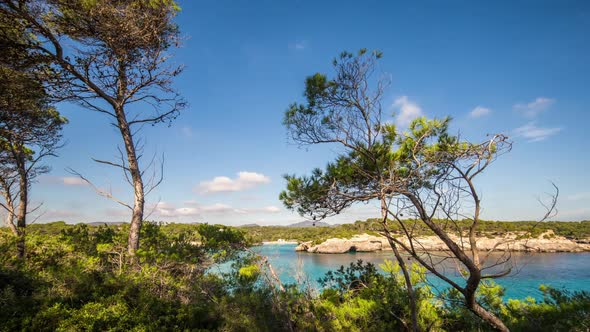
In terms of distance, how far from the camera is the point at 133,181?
511 cm

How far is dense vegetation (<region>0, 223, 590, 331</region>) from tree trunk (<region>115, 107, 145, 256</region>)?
0.28 m

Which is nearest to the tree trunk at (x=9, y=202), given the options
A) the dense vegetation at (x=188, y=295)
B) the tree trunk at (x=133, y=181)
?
the dense vegetation at (x=188, y=295)

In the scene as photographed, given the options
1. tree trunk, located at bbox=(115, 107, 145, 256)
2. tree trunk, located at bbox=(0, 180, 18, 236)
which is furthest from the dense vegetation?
tree trunk, located at bbox=(0, 180, 18, 236)

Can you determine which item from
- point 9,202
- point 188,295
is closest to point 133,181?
point 188,295

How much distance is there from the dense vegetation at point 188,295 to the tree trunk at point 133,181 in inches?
11.1

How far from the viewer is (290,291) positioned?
18.4ft

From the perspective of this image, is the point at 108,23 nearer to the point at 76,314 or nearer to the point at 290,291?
the point at 76,314

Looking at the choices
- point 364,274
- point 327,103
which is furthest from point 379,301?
point 327,103

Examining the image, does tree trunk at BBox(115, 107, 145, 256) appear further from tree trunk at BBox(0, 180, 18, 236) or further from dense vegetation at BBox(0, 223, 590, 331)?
tree trunk at BBox(0, 180, 18, 236)

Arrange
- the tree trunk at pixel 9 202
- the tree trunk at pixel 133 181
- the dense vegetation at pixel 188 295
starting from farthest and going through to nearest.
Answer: the tree trunk at pixel 9 202
the tree trunk at pixel 133 181
the dense vegetation at pixel 188 295

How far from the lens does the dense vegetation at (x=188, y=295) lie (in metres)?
3.03

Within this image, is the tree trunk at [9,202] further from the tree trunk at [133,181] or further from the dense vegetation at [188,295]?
the tree trunk at [133,181]

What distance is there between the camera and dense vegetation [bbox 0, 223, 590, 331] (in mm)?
3029

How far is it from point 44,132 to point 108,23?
196 inches
